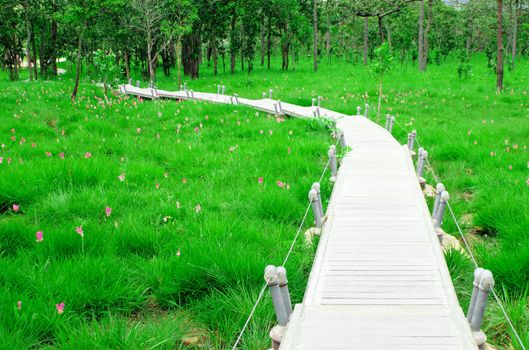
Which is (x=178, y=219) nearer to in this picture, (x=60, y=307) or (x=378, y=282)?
(x=60, y=307)

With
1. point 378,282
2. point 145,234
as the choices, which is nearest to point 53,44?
point 145,234

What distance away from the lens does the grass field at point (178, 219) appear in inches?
152

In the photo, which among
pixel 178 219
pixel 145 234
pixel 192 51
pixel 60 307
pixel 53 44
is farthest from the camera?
pixel 192 51

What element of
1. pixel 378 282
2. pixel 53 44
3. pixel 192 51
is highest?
pixel 53 44

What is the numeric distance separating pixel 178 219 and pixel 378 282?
297cm

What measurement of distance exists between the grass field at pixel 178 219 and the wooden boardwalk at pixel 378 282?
0.41m

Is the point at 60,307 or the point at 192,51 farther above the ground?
the point at 192,51

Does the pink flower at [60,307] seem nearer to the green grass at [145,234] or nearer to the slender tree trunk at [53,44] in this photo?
the green grass at [145,234]

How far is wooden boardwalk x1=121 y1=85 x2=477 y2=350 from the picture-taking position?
3.25 meters

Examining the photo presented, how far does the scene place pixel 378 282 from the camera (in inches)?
164

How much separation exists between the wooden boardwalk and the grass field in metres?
0.41

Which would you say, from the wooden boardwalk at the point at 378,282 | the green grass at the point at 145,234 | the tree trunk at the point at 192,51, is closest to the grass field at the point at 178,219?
the green grass at the point at 145,234

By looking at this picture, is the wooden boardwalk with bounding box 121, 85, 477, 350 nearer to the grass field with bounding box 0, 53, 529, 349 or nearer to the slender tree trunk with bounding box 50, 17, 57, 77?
the grass field with bounding box 0, 53, 529, 349

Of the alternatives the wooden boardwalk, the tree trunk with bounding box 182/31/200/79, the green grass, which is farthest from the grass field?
the tree trunk with bounding box 182/31/200/79
